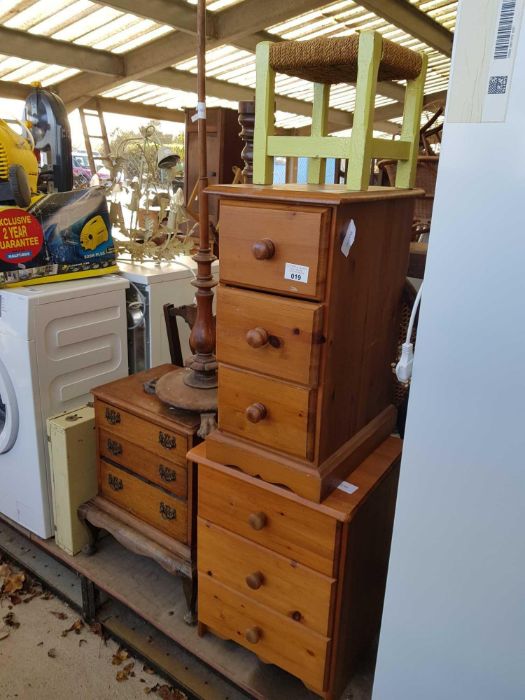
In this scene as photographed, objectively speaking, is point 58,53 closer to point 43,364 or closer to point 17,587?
point 43,364

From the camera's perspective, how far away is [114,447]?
1715mm

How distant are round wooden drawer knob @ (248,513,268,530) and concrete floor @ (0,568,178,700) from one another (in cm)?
70

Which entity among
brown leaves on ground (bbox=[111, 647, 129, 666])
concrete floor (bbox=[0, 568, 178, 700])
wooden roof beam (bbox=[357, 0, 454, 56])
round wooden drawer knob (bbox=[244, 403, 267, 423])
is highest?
wooden roof beam (bbox=[357, 0, 454, 56])

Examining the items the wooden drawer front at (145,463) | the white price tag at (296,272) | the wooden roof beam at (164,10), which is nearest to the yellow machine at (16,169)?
the wooden drawer front at (145,463)

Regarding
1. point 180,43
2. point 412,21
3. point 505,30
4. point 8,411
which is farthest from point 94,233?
point 412,21

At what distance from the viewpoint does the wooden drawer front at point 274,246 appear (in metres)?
1.02

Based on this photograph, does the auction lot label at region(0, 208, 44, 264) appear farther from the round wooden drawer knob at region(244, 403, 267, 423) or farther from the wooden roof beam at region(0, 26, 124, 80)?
the wooden roof beam at region(0, 26, 124, 80)

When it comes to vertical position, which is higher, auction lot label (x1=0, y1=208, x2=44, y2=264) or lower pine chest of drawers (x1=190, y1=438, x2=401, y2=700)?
auction lot label (x1=0, y1=208, x2=44, y2=264)

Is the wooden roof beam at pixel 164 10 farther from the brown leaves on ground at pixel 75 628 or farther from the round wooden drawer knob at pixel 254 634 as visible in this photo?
the round wooden drawer knob at pixel 254 634

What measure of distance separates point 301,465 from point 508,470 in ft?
1.51

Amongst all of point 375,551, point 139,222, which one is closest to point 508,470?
point 375,551

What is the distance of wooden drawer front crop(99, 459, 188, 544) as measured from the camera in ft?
5.16

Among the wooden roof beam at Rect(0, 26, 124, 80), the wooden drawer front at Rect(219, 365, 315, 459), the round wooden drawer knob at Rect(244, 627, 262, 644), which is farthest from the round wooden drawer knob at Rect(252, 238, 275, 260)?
the wooden roof beam at Rect(0, 26, 124, 80)

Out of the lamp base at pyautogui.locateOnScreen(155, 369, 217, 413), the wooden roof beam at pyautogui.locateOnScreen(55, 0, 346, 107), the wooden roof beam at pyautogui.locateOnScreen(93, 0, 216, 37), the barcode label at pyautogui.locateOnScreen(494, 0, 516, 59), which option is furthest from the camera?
the wooden roof beam at pyautogui.locateOnScreen(55, 0, 346, 107)
